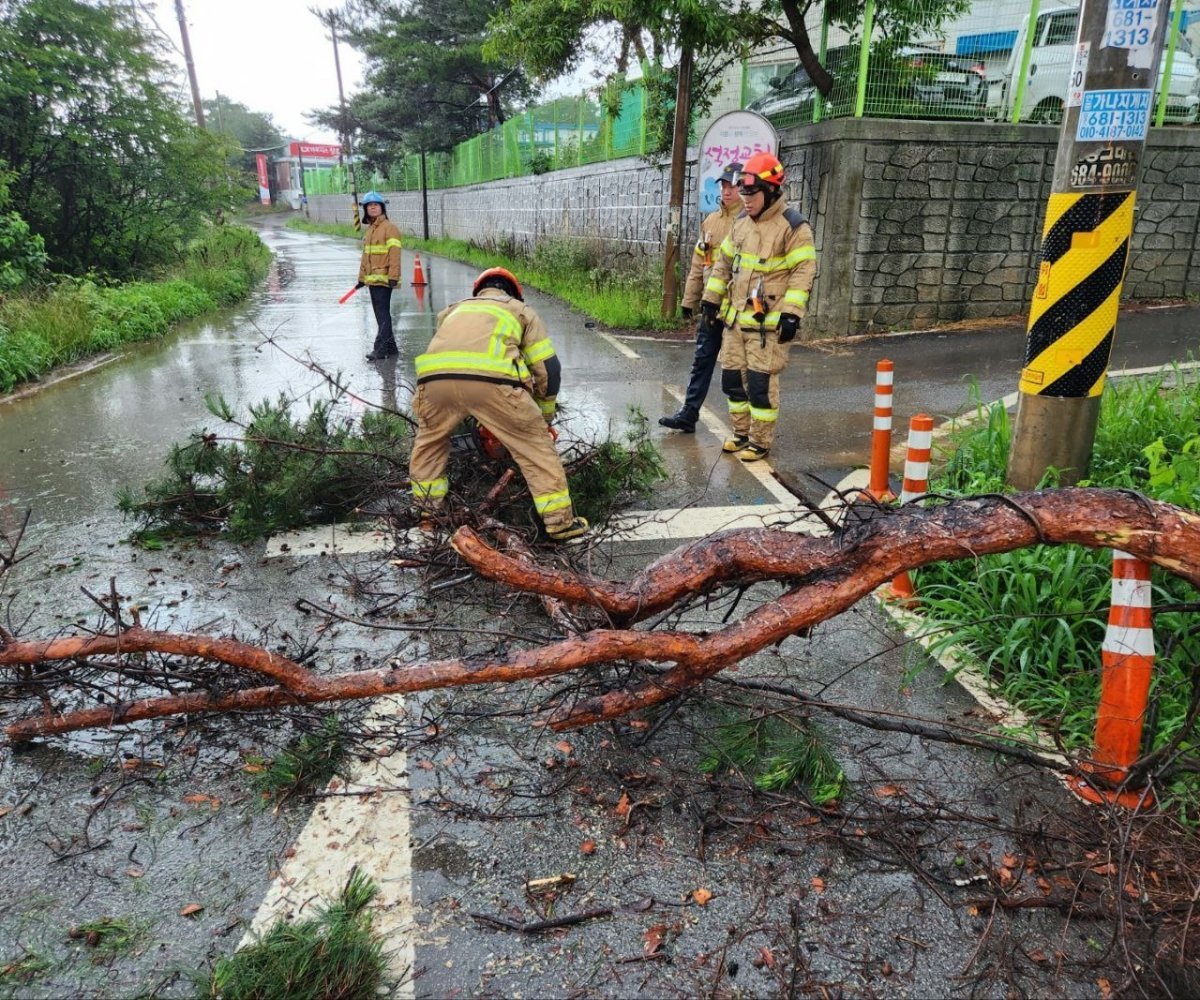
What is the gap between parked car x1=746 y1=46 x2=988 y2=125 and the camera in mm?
9898

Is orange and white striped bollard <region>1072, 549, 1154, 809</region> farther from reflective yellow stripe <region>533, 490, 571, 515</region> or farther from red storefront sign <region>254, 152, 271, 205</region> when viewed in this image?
red storefront sign <region>254, 152, 271, 205</region>

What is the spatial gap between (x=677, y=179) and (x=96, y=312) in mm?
8164

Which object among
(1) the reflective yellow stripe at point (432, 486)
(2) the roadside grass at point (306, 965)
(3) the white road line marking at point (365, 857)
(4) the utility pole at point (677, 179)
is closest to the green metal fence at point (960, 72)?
(4) the utility pole at point (677, 179)

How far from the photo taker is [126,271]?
1552 centimetres

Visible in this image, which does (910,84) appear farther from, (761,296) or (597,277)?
(597,277)

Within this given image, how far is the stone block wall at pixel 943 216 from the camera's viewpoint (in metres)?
9.98

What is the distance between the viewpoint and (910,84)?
10.0 meters

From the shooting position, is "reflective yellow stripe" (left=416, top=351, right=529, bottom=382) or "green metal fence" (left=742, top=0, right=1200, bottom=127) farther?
"green metal fence" (left=742, top=0, right=1200, bottom=127)

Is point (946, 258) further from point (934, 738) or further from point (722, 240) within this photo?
point (934, 738)

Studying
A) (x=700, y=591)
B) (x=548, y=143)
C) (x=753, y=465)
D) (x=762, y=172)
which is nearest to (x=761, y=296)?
(x=762, y=172)

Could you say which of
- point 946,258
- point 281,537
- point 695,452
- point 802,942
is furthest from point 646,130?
point 802,942

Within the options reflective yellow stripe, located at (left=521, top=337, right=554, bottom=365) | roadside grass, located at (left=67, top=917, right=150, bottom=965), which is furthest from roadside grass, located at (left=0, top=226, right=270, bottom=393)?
roadside grass, located at (left=67, top=917, right=150, bottom=965)

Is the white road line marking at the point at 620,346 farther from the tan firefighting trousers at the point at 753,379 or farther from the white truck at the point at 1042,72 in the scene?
the white truck at the point at 1042,72

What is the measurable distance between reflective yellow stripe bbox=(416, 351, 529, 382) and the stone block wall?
281 inches
